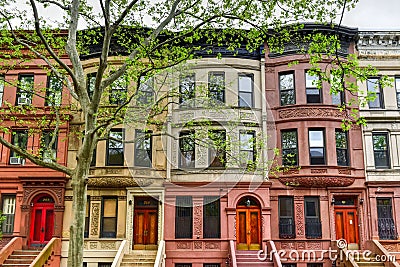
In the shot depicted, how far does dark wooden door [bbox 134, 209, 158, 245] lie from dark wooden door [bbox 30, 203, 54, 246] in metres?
4.14

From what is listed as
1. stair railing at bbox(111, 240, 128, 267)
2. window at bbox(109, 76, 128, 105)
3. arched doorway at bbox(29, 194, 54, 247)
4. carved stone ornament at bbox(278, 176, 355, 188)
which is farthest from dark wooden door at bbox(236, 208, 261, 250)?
arched doorway at bbox(29, 194, 54, 247)

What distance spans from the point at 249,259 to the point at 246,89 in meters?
8.48

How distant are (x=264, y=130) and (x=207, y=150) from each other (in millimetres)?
3032

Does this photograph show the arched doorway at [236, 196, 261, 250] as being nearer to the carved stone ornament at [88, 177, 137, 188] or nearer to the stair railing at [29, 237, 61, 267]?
the carved stone ornament at [88, 177, 137, 188]

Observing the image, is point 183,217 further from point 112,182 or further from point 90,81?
point 90,81

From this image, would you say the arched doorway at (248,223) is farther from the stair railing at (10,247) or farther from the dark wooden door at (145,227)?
the stair railing at (10,247)

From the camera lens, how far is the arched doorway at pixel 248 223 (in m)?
22.0

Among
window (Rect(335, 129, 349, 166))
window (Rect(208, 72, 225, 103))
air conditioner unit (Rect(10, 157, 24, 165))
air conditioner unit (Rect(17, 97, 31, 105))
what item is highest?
window (Rect(208, 72, 225, 103))

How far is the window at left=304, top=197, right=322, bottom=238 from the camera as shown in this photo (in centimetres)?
2184

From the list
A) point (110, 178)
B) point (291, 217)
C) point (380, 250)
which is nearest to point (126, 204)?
point (110, 178)

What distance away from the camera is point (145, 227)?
22.5 metres

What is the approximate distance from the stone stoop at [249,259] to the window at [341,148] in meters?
6.05

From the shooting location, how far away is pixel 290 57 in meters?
23.6

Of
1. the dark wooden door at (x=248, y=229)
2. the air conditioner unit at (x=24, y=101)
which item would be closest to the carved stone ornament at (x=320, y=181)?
the dark wooden door at (x=248, y=229)
